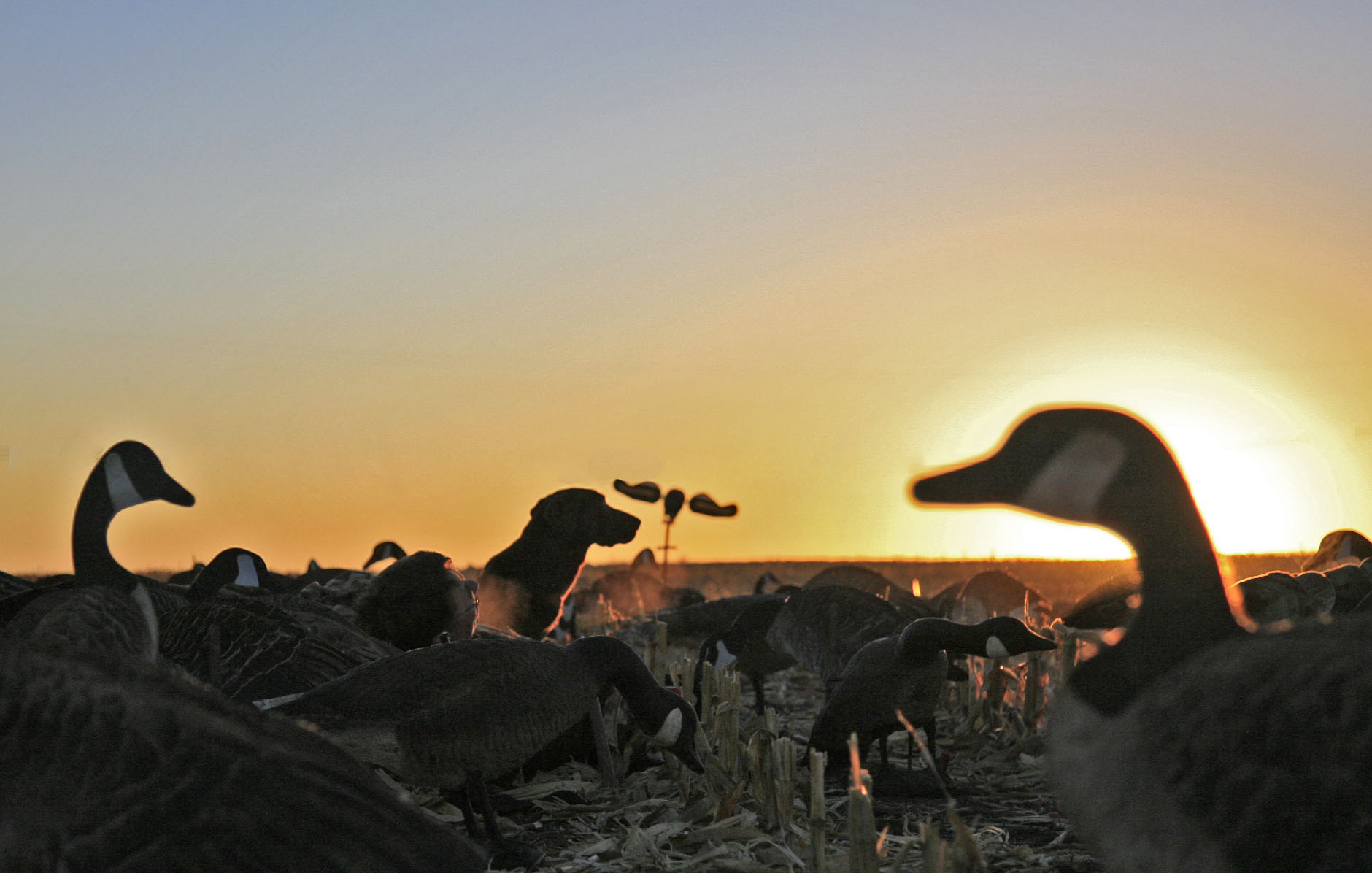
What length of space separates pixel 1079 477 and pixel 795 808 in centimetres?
335

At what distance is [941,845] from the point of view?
433 cm

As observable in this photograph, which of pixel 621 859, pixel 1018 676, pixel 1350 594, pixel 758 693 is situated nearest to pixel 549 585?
pixel 758 693

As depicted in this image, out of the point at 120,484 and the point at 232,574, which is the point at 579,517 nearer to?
the point at 232,574

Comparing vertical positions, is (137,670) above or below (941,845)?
above

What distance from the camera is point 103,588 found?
6.86 meters

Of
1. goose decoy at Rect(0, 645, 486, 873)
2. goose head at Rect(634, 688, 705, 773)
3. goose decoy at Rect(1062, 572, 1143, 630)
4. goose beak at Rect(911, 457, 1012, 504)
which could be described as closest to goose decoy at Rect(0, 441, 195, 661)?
goose decoy at Rect(0, 645, 486, 873)

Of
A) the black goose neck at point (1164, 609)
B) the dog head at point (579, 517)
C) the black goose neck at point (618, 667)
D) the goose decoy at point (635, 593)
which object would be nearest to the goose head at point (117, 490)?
the black goose neck at point (618, 667)

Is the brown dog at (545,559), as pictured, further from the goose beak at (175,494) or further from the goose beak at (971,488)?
the goose beak at (971,488)

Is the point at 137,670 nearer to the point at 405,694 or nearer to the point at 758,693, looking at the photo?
the point at 405,694

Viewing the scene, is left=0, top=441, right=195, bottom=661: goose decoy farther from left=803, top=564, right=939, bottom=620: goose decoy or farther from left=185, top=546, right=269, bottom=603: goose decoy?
left=803, top=564, right=939, bottom=620: goose decoy

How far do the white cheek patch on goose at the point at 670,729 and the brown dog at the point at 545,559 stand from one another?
5.42 metres

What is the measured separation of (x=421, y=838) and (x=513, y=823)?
12.4ft

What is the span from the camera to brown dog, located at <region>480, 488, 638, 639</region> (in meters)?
12.2

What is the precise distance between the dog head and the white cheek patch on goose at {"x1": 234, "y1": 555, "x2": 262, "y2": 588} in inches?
147
